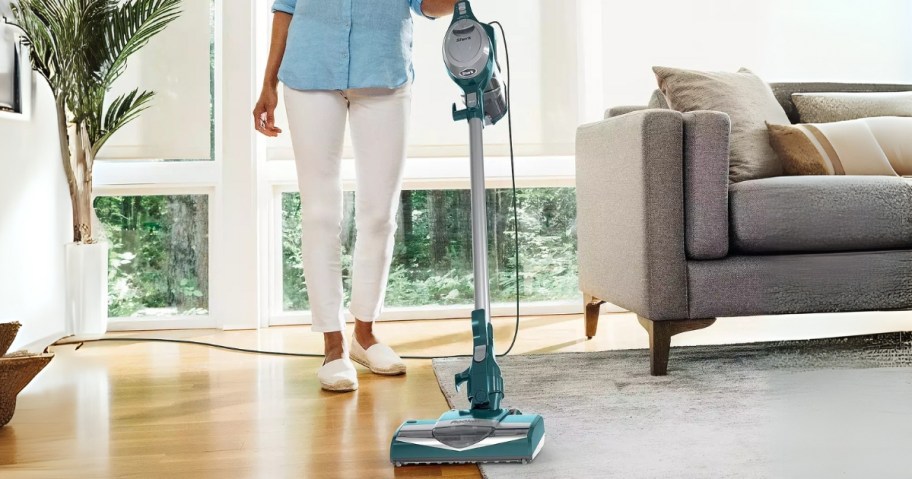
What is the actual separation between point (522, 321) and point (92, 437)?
2015 millimetres

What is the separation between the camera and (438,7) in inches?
78.0

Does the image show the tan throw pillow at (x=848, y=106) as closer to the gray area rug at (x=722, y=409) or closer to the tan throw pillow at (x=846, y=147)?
the tan throw pillow at (x=846, y=147)

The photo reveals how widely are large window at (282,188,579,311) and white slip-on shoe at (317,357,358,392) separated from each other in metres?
1.42

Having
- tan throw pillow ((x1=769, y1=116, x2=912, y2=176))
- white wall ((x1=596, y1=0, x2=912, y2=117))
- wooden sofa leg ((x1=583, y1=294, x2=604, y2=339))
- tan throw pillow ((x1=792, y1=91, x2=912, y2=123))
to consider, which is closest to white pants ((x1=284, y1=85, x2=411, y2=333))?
wooden sofa leg ((x1=583, y1=294, x2=604, y2=339))

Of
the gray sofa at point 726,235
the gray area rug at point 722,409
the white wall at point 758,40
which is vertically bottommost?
the gray area rug at point 722,409

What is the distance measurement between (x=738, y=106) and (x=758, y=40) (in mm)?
1309

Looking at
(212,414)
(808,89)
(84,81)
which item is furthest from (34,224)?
(808,89)

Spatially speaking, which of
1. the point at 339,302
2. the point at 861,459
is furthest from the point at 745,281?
the point at 339,302

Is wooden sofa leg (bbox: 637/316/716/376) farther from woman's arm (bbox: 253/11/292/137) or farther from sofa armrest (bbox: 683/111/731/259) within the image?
woman's arm (bbox: 253/11/292/137)

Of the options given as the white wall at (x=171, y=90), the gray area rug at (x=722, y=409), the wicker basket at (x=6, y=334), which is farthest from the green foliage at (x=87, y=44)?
the gray area rug at (x=722, y=409)

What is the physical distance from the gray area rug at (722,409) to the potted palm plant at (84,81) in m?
1.42

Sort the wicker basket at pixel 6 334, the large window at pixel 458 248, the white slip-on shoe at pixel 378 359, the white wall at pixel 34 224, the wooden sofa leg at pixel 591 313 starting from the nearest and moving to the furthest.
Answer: the wicker basket at pixel 6 334
the white slip-on shoe at pixel 378 359
the white wall at pixel 34 224
the wooden sofa leg at pixel 591 313
the large window at pixel 458 248

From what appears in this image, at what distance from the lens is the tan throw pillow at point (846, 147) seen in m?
2.53

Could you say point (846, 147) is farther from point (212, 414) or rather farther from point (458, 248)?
point (212, 414)
